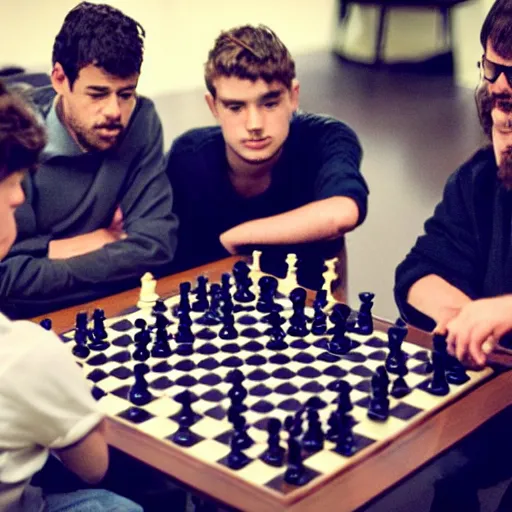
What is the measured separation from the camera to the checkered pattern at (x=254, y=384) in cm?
149

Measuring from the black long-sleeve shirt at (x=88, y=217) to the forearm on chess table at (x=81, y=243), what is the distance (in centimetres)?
2

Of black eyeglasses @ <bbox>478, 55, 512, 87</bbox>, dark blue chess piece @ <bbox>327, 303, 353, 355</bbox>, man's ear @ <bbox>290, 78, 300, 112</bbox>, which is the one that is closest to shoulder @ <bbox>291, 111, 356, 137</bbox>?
man's ear @ <bbox>290, 78, 300, 112</bbox>

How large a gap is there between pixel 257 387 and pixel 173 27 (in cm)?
290

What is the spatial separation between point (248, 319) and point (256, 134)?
25.8 inches

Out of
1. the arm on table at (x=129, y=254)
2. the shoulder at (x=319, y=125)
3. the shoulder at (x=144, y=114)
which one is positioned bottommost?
the arm on table at (x=129, y=254)

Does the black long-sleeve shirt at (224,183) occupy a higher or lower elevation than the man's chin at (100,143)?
lower

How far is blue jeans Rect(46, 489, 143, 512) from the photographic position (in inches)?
59.6

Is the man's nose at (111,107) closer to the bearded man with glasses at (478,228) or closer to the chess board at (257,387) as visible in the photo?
the chess board at (257,387)

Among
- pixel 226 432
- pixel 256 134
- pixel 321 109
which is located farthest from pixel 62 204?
pixel 321 109

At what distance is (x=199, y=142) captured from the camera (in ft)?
8.59

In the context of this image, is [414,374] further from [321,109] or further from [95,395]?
[321,109]

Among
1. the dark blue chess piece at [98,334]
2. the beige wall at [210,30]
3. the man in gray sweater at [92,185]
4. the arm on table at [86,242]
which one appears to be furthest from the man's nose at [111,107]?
the beige wall at [210,30]

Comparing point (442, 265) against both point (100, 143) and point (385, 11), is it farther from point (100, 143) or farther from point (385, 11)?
point (385, 11)

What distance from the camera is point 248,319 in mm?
1930
